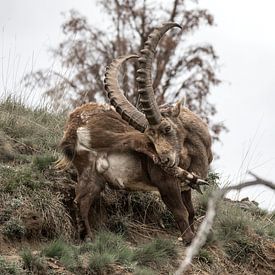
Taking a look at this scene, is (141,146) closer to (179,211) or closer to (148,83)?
(148,83)

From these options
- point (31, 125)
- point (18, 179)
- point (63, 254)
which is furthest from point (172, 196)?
point (31, 125)

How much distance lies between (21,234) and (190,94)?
18.2m

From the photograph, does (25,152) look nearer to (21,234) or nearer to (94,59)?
(21,234)

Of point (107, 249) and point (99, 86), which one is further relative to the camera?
point (99, 86)

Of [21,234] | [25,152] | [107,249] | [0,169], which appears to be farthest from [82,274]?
[25,152]

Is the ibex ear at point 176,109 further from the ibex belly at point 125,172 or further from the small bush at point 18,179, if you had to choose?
the small bush at point 18,179

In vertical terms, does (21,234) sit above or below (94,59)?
below

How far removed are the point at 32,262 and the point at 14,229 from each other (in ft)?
3.25

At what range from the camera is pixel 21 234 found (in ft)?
23.4

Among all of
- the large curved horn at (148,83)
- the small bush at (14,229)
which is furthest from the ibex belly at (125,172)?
the small bush at (14,229)

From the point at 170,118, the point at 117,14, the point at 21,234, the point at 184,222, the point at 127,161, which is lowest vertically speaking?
the point at 21,234

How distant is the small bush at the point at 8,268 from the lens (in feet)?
19.3

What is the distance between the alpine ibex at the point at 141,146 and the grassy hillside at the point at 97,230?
13.7 inches

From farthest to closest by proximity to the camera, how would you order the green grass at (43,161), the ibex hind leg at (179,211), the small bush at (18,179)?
the green grass at (43,161)
the small bush at (18,179)
the ibex hind leg at (179,211)
